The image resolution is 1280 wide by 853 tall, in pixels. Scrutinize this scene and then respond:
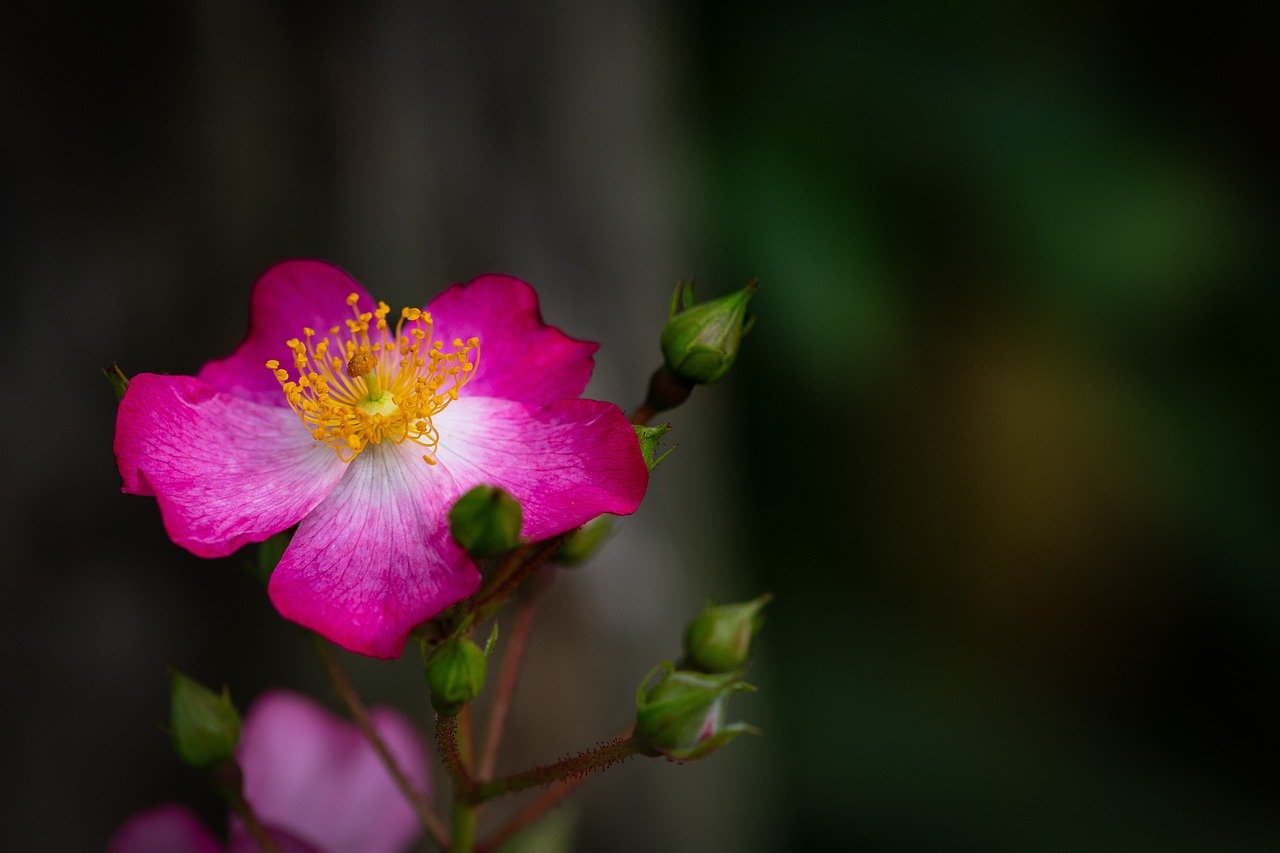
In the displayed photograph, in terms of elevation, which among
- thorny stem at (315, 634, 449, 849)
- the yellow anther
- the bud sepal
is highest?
the yellow anther

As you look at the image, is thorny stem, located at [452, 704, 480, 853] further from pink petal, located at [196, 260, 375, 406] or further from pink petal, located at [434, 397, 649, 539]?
pink petal, located at [196, 260, 375, 406]

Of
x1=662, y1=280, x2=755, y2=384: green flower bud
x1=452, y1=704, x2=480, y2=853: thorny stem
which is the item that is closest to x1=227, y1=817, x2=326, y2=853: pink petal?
x1=452, y1=704, x2=480, y2=853: thorny stem

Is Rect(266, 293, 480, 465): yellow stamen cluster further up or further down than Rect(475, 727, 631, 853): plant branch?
further up

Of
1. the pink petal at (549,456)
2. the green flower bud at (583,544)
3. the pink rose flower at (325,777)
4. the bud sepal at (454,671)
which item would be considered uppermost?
the pink petal at (549,456)

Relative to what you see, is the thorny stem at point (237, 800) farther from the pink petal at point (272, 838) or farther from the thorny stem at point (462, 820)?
the thorny stem at point (462, 820)

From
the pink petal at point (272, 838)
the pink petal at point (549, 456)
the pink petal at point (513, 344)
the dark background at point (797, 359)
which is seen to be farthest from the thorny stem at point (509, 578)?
the dark background at point (797, 359)

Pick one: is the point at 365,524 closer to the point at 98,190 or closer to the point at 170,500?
the point at 170,500

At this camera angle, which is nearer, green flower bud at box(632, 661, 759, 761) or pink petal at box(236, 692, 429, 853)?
green flower bud at box(632, 661, 759, 761)
